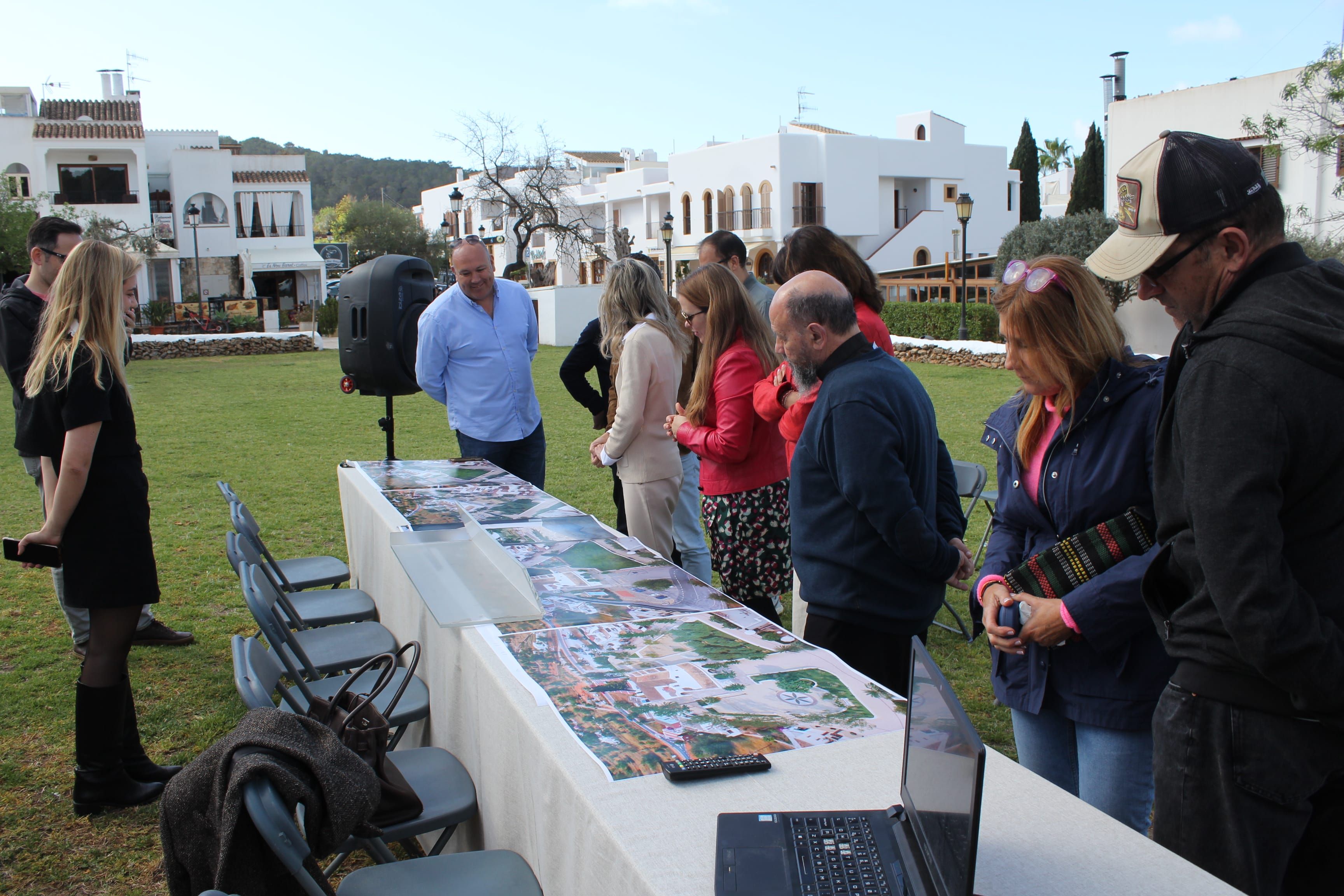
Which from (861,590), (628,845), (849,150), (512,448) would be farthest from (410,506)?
(849,150)

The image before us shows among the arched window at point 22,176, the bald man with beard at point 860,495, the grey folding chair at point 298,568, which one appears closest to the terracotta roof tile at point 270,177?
the arched window at point 22,176

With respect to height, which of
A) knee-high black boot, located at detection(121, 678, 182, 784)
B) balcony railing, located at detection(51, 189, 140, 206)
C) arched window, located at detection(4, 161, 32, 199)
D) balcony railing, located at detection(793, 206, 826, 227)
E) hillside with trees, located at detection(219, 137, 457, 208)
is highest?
hillside with trees, located at detection(219, 137, 457, 208)

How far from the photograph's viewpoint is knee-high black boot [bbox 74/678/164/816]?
3.19 metres

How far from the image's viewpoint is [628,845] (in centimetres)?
148

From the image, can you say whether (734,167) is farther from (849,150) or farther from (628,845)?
(628,845)

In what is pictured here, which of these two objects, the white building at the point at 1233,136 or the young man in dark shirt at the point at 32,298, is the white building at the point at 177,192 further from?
the young man in dark shirt at the point at 32,298

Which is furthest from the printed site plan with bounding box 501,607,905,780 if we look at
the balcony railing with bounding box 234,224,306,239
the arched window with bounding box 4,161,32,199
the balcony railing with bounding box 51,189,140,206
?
the balcony railing with bounding box 234,224,306,239

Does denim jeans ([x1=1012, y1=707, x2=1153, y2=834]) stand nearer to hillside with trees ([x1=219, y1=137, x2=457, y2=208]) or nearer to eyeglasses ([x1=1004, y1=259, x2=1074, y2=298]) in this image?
eyeglasses ([x1=1004, y1=259, x2=1074, y2=298])

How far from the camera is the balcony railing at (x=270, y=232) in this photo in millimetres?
40406

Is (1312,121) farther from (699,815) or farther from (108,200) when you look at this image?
(108,200)

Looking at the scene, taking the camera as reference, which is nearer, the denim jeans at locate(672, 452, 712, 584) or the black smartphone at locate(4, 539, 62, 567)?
the black smartphone at locate(4, 539, 62, 567)

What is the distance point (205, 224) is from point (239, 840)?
140ft

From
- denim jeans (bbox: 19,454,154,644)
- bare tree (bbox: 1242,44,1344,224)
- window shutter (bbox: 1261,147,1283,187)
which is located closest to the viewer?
denim jeans (bbox: 19,454,154,644)

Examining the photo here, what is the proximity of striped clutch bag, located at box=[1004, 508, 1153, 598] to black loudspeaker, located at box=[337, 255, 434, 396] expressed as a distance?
3585mm
